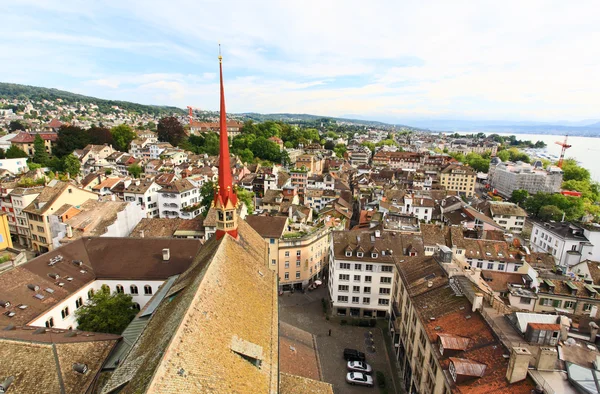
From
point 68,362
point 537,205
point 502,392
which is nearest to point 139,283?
point 68,362

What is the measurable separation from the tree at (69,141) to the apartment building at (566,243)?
440 ft

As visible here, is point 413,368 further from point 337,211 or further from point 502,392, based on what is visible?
point 337,211

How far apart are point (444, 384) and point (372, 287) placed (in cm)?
2246

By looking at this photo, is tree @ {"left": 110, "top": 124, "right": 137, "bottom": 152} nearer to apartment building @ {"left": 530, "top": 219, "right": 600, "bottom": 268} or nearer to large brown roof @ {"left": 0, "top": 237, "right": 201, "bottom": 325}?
large brown roof @ {"left": 0, "top": 237, "right": 201, "bottom": 325}

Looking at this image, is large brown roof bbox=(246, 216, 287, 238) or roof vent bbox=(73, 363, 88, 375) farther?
large brown roof bbox=(246, 216, 287, 238)

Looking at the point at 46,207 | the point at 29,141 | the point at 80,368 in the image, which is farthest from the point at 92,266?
the point at 29,141

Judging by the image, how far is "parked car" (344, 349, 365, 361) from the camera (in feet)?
116

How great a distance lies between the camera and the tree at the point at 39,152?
325 feet

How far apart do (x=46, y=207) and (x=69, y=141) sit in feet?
231

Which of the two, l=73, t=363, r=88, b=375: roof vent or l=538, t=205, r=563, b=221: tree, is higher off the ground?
l=73, t=363, r=88, b=375: roof vent

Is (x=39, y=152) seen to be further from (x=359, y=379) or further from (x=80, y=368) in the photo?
(x=359, y=379)

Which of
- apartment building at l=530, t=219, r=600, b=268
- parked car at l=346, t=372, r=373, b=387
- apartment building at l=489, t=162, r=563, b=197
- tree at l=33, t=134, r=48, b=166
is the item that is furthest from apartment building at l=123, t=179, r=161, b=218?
apartment building at l=489, t=162, r=563, b=197

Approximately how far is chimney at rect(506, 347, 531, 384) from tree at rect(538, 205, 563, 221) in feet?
345

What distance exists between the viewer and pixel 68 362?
64.2ft
